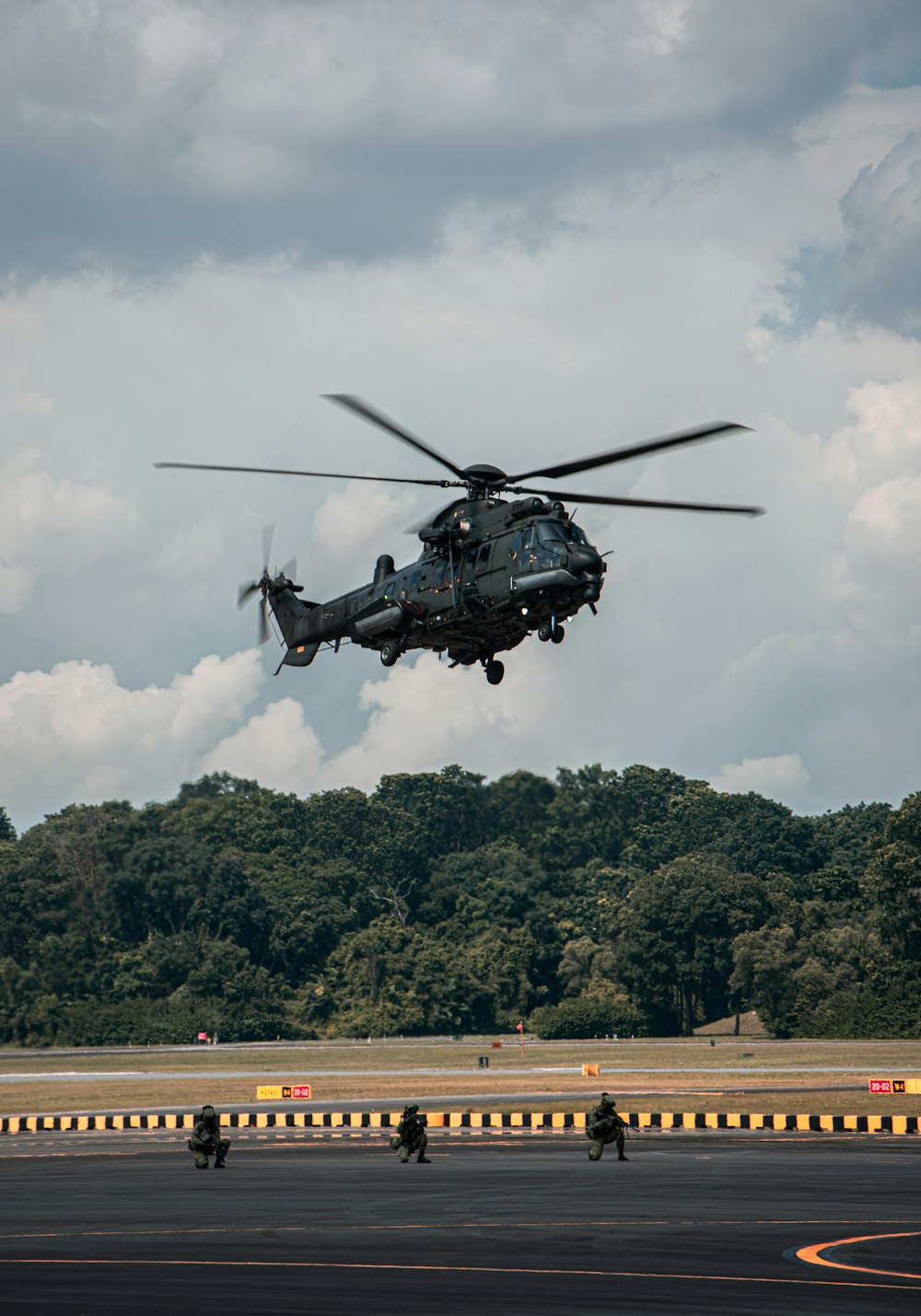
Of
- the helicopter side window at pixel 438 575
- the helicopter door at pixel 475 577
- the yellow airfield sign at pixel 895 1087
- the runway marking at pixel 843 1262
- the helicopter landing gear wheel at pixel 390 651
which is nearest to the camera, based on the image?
the runway marking at pixel 843 1262

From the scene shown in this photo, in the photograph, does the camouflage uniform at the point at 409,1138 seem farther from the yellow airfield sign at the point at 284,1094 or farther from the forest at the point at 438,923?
the forest at the point at 438,923

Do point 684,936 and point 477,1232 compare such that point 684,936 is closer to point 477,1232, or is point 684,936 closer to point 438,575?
point 438,575

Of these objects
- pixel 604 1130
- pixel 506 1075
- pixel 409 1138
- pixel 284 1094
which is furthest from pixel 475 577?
pixel 506 1075

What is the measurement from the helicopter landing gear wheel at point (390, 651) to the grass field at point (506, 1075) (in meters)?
14.6

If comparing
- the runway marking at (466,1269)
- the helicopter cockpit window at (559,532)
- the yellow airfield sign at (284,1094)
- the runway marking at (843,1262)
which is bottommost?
the runway marking at (466,1269)

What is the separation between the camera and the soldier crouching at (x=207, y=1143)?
1302 inches

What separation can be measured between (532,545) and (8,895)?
10751 cm

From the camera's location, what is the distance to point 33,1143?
43656mm

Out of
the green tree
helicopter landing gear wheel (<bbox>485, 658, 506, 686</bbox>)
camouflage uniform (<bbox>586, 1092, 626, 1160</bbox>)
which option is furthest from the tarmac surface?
the green tree

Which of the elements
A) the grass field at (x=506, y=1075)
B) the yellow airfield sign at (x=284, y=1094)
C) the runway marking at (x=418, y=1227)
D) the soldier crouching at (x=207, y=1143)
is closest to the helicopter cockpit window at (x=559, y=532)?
the soldier crouching at (x=207, y=1143)

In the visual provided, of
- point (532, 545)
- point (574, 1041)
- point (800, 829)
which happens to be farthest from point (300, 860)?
point (532, 545)

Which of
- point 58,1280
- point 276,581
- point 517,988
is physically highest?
point 276,581

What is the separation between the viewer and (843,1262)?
747 inches

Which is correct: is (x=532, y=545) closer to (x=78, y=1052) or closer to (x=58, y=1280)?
(x=58, y=1280)
